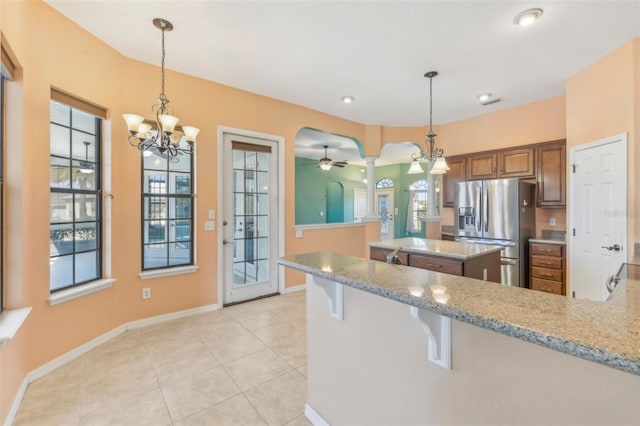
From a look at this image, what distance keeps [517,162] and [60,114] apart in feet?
18.1

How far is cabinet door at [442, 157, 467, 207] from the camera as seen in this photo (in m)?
5.04

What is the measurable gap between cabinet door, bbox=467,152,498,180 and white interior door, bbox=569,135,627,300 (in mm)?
1204

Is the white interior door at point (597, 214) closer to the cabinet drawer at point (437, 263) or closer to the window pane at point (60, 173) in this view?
the cabinet drawer at point (437, 263)

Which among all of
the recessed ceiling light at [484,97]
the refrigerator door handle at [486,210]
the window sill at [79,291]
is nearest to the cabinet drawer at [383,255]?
the refrigerator door handle at [486,210]

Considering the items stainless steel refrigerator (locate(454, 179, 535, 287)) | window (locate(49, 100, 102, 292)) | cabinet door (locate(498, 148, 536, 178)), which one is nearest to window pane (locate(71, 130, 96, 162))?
window (locate(49, 100, 102, 292))

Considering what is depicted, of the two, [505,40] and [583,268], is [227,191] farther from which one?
[583,268]

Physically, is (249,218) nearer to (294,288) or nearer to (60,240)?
(294,288)

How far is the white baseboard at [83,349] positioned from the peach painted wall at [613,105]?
4.61 metres

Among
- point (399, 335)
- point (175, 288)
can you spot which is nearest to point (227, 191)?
point (175, 288)

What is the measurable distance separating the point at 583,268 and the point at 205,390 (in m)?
4.11

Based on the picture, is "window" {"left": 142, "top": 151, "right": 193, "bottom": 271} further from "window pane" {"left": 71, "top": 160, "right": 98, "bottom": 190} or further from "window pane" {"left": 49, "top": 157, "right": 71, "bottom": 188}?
"window pane" {"left": 49, "top": 157, "right": 71, "bottom": 188}

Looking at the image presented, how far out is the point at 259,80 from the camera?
3586mm

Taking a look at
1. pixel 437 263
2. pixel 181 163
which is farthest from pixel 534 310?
pixel 181 163

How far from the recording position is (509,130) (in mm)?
4625
